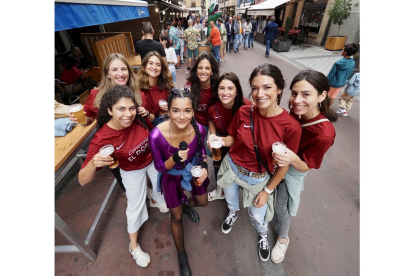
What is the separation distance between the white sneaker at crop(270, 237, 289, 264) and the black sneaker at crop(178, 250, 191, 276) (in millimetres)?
1087

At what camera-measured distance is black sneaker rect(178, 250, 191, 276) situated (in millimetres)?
2134

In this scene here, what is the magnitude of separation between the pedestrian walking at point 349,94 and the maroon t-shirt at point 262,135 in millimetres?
4526

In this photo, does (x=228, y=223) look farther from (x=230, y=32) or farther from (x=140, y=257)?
(x=230, y=32)

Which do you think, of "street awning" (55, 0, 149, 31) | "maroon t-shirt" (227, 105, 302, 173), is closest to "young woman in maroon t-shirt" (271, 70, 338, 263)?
"maroon t-shirt" (227, 105, 302, 173)

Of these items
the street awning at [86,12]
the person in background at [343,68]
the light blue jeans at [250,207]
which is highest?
the street awning at [86,12]

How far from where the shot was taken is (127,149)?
6.33 ft

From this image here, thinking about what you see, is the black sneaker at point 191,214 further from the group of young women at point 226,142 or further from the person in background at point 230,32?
the person in background at point 230,32

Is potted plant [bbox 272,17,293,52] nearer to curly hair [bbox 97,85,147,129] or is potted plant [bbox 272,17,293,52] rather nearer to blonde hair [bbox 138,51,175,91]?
blonde hair [bbox 138,51,175,91]

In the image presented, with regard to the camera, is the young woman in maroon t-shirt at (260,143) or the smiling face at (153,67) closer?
the young woman in maroon t-shirt at (260,143)

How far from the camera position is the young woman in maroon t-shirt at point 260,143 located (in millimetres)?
1641

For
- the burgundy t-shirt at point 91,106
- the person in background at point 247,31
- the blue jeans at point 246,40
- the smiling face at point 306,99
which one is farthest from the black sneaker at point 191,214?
the blue jeans at point 246,40

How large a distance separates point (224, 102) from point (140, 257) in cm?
224

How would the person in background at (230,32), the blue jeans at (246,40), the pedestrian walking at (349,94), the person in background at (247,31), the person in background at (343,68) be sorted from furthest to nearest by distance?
the blue jeans at (246,40), the person in background at (247,31), the person in background at (230,32), the pedestrian walking at (349,94), the person in background at (343,68)
